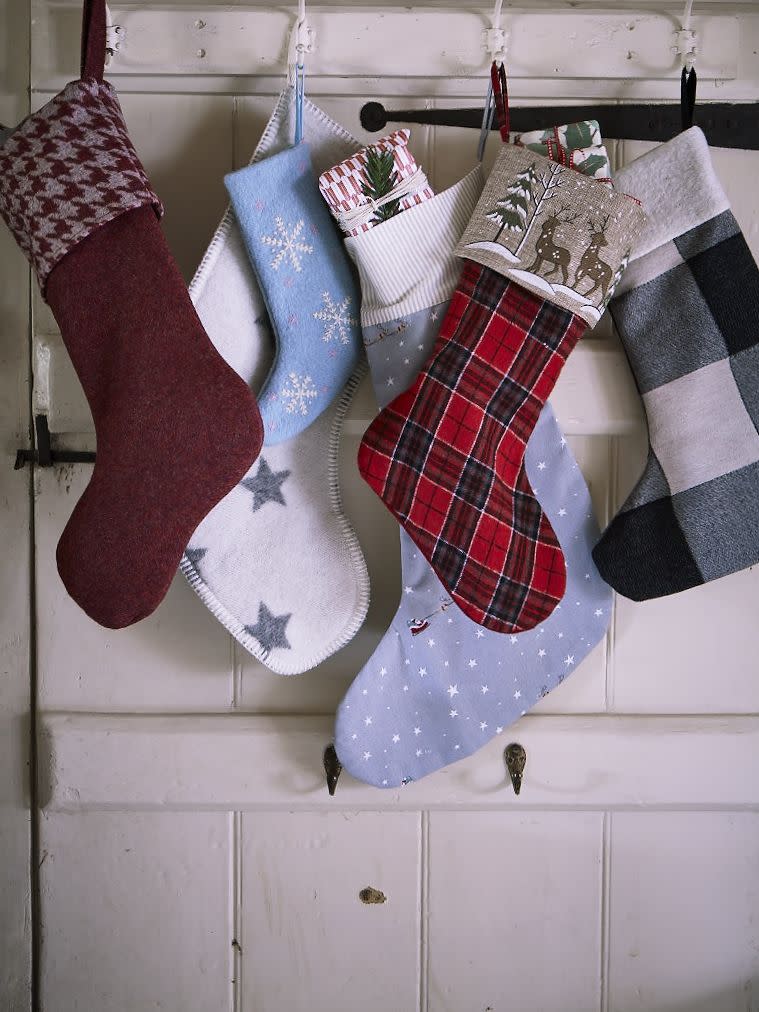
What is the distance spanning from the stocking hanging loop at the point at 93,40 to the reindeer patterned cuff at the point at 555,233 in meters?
0.43

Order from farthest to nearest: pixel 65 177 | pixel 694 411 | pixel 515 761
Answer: pixel 515 761, pixel 694 411, pixel 65 177

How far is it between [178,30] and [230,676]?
0.81 m

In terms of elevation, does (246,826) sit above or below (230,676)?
below

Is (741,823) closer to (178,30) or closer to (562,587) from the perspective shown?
(562,587)

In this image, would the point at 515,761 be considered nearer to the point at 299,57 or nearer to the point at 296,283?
the point at 296,283

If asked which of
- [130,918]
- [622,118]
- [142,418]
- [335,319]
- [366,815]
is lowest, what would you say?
[130,918]

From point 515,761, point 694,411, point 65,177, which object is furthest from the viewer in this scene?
point 515,761

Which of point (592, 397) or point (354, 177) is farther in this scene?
point (592, 397)

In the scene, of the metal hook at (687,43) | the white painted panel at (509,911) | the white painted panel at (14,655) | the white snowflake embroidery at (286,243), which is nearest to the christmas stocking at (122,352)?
the white snowflake embroidery at (286,243)

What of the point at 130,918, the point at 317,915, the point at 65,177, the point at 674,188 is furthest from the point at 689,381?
the point at 130,918

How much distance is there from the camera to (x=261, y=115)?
2.99 feet

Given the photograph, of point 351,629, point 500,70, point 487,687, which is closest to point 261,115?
point 500,70

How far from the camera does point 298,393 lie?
2.70 feet

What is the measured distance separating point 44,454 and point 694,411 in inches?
31.0
